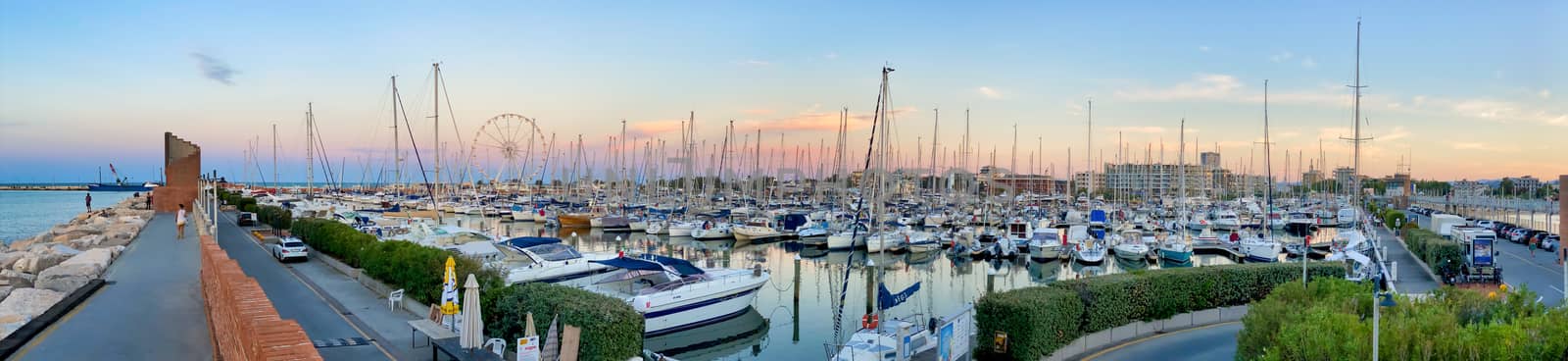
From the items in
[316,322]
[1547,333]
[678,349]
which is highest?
[1547,333]

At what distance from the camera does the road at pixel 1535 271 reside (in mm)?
28122

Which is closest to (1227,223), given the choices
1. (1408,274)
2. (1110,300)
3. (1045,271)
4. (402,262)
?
(1045,271)

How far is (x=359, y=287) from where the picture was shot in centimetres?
2655

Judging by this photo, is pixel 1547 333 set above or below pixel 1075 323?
above

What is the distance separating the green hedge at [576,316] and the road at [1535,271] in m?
25.9

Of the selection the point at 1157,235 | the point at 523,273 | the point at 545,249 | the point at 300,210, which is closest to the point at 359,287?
the point at 523,273

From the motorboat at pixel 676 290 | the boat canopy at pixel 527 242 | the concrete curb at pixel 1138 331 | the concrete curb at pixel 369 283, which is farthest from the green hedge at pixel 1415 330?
the boat canopy at pixel 527 242

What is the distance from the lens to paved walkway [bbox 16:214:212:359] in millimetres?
15602

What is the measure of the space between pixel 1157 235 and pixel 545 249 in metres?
48.6

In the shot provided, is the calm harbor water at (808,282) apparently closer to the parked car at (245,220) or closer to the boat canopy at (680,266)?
the boat canopy at (680,266)

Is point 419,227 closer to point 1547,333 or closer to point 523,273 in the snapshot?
point 523,273

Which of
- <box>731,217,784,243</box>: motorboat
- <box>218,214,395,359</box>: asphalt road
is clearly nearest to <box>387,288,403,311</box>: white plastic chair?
<box>218,214,395,359</box>: asphalt road

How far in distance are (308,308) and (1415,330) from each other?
24.3 metres

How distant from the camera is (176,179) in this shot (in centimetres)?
6084
